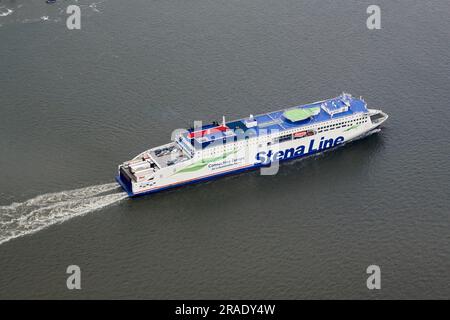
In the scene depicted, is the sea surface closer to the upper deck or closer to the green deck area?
the upper deck

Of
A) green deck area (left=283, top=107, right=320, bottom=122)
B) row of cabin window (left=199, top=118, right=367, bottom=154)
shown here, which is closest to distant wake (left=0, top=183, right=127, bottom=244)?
row of cabin window (left=199, top=118, right=367, bottom=154)

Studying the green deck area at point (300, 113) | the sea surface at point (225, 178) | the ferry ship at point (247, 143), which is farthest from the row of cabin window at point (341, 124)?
the sea surface at point (225, 178)

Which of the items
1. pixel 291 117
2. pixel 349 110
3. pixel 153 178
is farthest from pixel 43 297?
pixel 349 110

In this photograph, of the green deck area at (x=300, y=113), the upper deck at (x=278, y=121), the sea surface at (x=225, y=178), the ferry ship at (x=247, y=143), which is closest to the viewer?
the sea surface at (x=225, y=178)

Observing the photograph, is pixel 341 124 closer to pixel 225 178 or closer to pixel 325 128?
pixel 325 128

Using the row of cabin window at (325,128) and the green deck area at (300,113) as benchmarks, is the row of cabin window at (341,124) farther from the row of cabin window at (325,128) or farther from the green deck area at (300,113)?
the green deck area at (300,113)

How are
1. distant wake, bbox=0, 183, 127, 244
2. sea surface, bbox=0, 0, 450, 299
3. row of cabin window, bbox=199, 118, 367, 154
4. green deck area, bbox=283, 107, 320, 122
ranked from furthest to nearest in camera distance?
1. green deck area, bbox=283, 107, 320, 122
2. row of cabin window, bbox=199, 118, 367, 154
3. distant wake, bbox=0, 183, 127, 244
4. sea surface, bbox=0, 0, 450, 299

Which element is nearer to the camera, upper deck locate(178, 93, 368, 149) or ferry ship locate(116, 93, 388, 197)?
ferry ship locate(116, 93, 388, 197)
